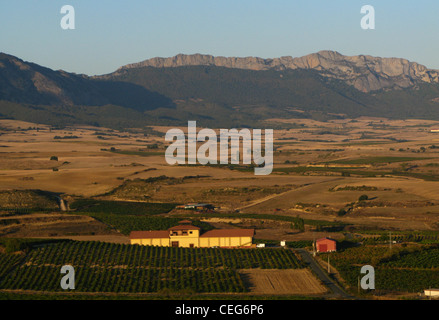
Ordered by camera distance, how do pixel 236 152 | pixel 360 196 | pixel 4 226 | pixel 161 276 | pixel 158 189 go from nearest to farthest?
pixel 161 276 → pixel 4 226 → pixel 360 196 → pixel 158 189 → pixel 236 152

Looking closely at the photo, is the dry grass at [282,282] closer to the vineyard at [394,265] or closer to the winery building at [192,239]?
the vineyard at [394,265]

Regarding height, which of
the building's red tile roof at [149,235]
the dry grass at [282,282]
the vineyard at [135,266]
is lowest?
the dry grass at [282,282]

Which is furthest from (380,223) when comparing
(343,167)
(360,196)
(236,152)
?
(236,152)

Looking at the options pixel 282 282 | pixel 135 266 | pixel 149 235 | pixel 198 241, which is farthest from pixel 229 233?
pixel 282 282

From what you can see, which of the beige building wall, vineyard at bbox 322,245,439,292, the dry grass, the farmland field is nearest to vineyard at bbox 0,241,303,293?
the farmland field

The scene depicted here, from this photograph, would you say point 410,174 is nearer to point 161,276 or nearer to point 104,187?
point 104,187

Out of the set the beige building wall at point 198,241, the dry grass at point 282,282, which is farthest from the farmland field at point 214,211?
the beige building wall at point 198,241

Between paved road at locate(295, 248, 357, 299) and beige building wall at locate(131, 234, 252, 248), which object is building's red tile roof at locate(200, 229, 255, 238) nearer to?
beige building wall at locate(131, 234, 252, 248)
